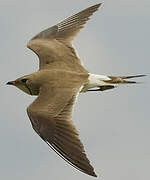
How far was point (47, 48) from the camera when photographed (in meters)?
13.5

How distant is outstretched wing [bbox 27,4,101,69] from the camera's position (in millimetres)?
13031

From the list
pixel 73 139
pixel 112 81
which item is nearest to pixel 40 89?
pixel 112 81

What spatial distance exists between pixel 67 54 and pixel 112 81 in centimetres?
119

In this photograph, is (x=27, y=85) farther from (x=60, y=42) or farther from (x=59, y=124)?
(x=59, y=124)

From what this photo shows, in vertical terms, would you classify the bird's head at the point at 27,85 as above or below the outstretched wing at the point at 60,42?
below

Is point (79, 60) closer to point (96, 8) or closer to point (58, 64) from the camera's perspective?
point (58, 64)

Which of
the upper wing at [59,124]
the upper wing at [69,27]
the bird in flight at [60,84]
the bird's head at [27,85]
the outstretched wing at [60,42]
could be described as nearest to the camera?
the upper wing at [59,124]

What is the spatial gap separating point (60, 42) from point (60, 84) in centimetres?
214

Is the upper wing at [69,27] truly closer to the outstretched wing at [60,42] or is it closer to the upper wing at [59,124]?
the outstretched wing at [60,42]

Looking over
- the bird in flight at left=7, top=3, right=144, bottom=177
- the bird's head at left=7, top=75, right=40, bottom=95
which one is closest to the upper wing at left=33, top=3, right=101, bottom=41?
the bird in flight at left=7, top=3, right=144, bottom=177

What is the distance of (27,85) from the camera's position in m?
12.3

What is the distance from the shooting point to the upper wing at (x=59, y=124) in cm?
974

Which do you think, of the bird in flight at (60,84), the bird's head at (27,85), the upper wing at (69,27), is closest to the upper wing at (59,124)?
the bird in flight at (60,84)

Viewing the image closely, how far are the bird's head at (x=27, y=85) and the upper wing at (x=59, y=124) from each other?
1.40 ft
